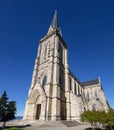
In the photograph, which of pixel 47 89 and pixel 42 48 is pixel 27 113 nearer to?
pixel 47 89

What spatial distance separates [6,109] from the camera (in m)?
19.0

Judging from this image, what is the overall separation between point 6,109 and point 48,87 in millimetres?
9689

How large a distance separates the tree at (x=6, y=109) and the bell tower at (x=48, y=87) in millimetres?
6101

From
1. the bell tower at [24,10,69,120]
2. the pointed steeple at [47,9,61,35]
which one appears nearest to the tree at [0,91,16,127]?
the bell tower at [24,10,69,120]

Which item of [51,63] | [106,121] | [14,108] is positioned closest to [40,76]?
[51,63]

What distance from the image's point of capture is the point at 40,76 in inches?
1202

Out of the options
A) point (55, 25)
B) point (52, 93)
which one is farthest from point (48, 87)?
point (55, 25)

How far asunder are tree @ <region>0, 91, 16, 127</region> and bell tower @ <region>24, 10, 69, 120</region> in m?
6.10

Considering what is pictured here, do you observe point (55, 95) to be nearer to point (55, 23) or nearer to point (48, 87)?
point (48, 87)

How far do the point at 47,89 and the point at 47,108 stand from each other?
13.7 ft

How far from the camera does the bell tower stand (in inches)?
933

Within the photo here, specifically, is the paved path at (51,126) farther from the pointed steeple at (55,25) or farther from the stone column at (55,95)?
the pointed steeple at (55,25)

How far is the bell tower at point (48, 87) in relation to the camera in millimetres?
23703

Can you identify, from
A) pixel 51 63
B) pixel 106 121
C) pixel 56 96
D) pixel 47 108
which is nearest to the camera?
pixel 106 121
